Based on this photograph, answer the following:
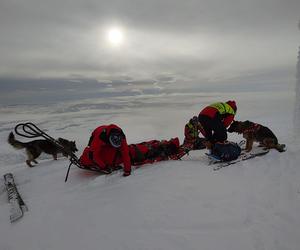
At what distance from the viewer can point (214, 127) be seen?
20.6 feet

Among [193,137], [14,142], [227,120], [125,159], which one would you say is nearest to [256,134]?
[227,120]

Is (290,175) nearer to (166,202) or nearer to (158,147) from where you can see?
(166,202)

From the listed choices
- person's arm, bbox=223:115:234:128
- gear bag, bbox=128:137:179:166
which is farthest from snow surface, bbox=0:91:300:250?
person's arm, bbox=223:115:234:128

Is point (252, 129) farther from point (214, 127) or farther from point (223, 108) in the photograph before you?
point (214, 127)

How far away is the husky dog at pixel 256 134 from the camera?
677 cm

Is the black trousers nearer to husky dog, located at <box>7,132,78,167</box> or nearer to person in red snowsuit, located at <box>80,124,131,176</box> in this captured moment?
person in red snowsuit, located at <box>80,124,131,176</box>

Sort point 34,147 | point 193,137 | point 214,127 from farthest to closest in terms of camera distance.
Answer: point 34,147
point 193,137
point 214,127

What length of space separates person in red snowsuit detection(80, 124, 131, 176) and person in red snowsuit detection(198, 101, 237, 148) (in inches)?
84.5

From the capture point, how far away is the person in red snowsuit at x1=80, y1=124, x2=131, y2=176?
5.81 metres

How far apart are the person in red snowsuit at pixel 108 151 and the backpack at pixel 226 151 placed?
2.18 m

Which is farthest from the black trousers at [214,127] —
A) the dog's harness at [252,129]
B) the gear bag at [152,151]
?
the gear bag at [152,151]

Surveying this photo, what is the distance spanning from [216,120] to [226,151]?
0.83 meters

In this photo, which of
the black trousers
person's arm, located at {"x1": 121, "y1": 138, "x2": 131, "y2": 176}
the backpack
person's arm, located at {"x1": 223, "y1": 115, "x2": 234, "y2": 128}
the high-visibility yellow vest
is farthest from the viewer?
person's arm, located at {"x1": 223, "y1": 115, "x2": 234, "y2": 128}

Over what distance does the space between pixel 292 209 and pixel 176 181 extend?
204 centimetres
